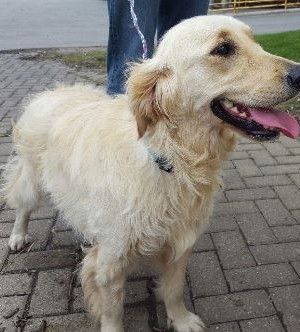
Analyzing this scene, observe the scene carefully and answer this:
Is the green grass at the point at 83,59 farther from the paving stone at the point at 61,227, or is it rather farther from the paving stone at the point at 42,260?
the paving stone at the point at 42,260

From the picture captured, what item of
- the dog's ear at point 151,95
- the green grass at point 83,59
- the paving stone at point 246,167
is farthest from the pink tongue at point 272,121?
the green grass at point 83,59

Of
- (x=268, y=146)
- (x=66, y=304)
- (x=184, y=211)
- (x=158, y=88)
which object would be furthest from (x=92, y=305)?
(x=268, y=146)

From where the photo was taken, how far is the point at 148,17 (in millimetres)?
3211

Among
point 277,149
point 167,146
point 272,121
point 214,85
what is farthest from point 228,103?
point 277,149

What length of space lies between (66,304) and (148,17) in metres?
2.07

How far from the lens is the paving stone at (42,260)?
10.9 feet

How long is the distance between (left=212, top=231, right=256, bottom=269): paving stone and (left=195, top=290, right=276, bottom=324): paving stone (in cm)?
31

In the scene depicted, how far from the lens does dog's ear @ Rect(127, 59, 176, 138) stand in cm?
220

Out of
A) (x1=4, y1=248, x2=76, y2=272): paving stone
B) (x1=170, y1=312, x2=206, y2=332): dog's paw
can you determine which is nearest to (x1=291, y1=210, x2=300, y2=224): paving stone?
(x1=170, y1=312, x2=206, y2=332): dog's paw

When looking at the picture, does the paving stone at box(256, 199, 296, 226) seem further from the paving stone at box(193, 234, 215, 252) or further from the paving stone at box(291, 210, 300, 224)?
the paving stone at box(193, 234, 215, 252)

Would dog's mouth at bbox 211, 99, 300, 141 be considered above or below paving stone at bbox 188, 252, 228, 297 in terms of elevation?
above

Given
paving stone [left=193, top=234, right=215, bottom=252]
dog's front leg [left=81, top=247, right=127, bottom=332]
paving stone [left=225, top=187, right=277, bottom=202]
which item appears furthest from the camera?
paving stone [left=225, top=187, right=277, bottom=202]

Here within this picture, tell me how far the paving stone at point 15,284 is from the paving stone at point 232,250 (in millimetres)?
1409

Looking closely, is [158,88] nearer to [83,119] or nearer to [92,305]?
[83,119]
